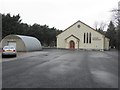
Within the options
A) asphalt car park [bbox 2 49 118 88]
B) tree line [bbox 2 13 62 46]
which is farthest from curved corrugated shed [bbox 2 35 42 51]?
asphalt car park [bbox 2 49 118 88]

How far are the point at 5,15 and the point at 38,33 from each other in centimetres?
1766

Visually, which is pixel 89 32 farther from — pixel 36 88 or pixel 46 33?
pixel 36 88

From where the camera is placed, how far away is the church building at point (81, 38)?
66.7 metres

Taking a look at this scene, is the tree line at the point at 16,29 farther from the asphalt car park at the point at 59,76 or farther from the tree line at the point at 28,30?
the asphalt car park at the point at 59,76

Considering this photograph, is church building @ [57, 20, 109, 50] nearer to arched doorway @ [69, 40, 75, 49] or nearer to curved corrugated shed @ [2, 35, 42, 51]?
arched doorway @ [69, 40, 75, 49]

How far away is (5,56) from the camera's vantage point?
98.1ft

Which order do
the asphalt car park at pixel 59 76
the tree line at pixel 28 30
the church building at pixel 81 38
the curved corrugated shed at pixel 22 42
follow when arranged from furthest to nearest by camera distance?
the tree line at pixel 28 30
the church building at pixel 81 38
the curved corrugated shed at pixel 22 42
the asphalt car park at pixel 59 76

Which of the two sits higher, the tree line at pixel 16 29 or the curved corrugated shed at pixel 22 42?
the tree line at pixel 16 29

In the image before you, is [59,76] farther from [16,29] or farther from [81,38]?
[16,29]

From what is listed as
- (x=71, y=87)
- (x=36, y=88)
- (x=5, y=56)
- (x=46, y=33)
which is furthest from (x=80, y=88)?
(x=46, y=33)

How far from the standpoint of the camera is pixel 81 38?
224 ft

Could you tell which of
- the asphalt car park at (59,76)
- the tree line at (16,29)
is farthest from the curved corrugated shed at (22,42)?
the asphalt car park at (59,76)

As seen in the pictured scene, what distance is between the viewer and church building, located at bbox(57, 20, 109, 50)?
6669 cm

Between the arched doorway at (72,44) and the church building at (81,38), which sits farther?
the arched doorway at (72,44)
